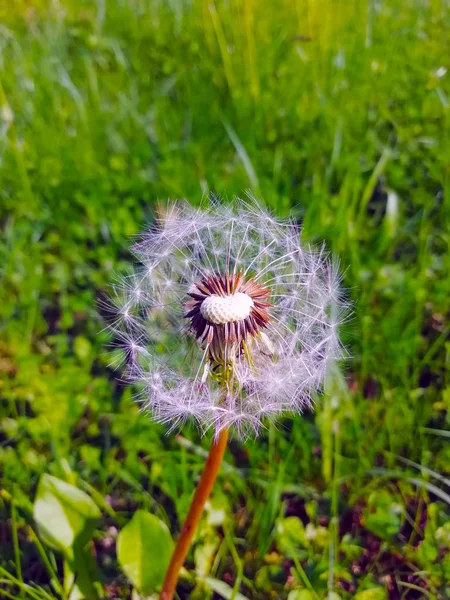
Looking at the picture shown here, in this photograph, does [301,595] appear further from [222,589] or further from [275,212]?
[275,212]

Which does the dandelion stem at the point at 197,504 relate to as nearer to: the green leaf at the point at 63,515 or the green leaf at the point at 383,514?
the green leaf at the point at 63,515

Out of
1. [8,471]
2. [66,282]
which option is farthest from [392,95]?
[8,471]

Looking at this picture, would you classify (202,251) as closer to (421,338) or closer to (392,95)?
(421,338)

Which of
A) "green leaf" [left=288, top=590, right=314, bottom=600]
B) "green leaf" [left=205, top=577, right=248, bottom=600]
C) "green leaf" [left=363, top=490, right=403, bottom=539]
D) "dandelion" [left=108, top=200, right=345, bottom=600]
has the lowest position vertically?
"green leaf" [left=205, top=577, right=248, bottom=600]

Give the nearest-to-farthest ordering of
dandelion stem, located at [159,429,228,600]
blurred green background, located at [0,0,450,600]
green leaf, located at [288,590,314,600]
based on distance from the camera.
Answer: dandelion stem, located at [159,429,228,600] < green leaf, located at [288,590,314,600] < blurred green background, located at [0,0,450,600]

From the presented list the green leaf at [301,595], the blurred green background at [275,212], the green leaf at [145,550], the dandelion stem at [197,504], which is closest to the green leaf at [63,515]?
the blurred green background at [275,212]

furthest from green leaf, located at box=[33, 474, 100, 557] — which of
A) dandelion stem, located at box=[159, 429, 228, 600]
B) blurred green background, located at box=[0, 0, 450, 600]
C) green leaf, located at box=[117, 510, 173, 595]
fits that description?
dandelion stem, located at box=[159, 429, 228, 600]

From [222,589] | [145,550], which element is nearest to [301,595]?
[222,589]

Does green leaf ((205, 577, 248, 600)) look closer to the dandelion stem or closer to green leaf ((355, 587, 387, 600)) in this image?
the dandelion stem
